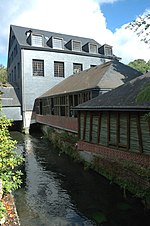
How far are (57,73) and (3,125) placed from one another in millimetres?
24319

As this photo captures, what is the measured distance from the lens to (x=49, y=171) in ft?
40.9

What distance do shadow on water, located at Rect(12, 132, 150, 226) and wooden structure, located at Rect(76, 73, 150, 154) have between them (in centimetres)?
182

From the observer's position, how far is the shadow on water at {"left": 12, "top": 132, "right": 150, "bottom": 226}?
23.6 feet

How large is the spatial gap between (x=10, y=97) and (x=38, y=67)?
5115 mm

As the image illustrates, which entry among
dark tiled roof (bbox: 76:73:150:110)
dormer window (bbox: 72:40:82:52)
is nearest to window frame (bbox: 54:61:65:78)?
dormer window (bbox: 72:40:82:52)

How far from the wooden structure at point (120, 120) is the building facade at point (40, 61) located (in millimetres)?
16086

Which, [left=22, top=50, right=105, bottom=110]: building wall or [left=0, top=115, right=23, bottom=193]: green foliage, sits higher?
[left=22, top=50, right=105, bottom=110]: building wall

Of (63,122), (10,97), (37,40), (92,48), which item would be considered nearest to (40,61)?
(37,40)

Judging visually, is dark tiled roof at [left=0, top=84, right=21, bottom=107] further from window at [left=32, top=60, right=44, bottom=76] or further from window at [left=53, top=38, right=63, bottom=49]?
window at [left=53, top=38, right=63, bottom=49]

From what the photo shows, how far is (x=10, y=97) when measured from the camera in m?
28.8

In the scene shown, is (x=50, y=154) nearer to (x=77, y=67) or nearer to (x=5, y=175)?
(x=5, y=175)

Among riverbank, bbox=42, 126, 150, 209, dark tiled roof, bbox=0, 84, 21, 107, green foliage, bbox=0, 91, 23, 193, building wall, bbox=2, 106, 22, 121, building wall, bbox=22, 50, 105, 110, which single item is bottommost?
riverbank, bbox=42, 126, 150, 209

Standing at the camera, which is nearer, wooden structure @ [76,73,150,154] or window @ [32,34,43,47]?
wooden structure @ [76,73,150,154]

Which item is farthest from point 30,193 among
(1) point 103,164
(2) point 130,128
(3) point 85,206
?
(2) point 130,128
